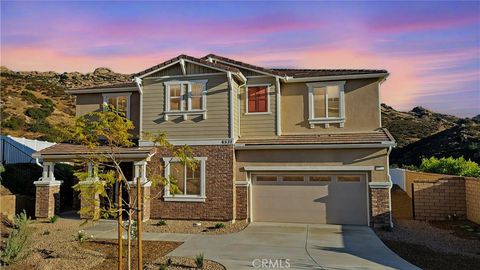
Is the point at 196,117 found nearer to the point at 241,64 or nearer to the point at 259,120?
the point at 259,120

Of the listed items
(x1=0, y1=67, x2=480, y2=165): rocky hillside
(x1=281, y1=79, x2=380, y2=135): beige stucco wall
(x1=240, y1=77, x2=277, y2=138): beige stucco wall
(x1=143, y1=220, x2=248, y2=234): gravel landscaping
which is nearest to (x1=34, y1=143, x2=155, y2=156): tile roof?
(x1=143, y1=220, x2=248, y2=234): gravel landscaping

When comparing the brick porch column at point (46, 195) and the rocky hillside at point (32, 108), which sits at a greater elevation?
the rocky hillside at point (32, 108)

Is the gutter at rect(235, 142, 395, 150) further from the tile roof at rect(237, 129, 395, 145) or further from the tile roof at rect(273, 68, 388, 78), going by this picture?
the tile roof at rect(273, 68, 388, 78)

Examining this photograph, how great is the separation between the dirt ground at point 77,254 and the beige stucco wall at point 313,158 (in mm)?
5001

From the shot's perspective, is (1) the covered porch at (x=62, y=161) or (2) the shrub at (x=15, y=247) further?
(1) the covered porch at (x=62, y=161)

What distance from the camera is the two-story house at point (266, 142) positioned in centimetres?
1495

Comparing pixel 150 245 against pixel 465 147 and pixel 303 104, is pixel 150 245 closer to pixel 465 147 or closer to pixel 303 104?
pixel 303 104

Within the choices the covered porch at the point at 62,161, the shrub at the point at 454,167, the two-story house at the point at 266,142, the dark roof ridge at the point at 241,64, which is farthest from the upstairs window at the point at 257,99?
the shrub at the point at 454,167

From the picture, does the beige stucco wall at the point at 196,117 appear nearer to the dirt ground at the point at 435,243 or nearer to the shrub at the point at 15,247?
the shrub at the point at 15,247

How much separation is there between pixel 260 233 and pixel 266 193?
2651 mm

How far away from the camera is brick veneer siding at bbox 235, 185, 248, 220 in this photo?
1555 centimetres

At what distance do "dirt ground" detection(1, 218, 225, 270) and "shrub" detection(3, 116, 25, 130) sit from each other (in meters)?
25.9

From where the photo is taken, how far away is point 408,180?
17453 millimetres

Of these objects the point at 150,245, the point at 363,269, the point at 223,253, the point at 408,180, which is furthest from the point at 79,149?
the point at 408,180
